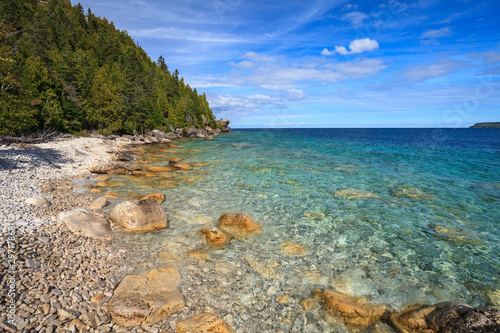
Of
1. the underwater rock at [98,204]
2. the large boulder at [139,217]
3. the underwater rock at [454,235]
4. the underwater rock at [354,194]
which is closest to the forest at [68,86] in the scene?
the underwater rock at [98,204]

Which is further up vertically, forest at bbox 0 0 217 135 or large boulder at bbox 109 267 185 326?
forest at bbox 0 0 217 135

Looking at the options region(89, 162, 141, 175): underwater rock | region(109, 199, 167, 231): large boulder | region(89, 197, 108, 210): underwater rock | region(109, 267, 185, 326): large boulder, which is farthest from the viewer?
region(89, 162, 141, 175): underwater rock

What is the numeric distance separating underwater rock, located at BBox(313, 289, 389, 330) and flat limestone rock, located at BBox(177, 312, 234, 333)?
3021mm

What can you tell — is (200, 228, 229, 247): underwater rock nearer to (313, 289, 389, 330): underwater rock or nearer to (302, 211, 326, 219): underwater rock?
(313, 289, 389, 330): underwater rock

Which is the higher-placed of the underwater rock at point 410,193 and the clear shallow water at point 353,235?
the underwater rock at point 410,193

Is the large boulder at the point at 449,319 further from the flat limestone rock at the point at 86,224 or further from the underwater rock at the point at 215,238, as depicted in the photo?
the flat limestone rock at the point at 86,224

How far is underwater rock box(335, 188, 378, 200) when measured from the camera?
664 inches

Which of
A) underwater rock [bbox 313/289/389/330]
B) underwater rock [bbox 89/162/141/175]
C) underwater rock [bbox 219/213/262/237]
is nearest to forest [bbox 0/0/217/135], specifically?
underwater rock [bbox 89/162/141/175]

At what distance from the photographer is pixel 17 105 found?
24719mm

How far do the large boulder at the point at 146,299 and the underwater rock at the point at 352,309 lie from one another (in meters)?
4.26

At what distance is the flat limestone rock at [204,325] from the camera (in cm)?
537

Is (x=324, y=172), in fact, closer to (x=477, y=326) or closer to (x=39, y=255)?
(x=477, y=326)

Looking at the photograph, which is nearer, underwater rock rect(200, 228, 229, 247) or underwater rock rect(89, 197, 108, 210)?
underwater rock rect(200, 228, 229, 247)

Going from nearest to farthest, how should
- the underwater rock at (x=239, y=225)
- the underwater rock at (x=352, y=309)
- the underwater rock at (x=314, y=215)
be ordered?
the underwater rock at (x=352, y=309) → the underwater rock at (x=239, y=225) → the underwater rock at (x=314, y=215)
